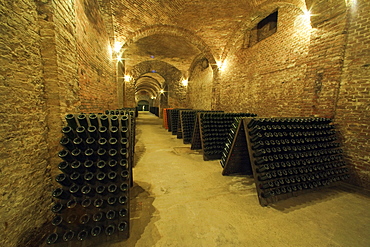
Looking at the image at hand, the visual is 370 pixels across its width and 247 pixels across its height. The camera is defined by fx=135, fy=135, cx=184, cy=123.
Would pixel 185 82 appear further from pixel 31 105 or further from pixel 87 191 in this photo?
pixel 87 191

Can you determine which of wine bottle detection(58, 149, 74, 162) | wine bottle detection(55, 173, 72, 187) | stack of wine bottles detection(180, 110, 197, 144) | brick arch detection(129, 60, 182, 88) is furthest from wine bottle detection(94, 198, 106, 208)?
brick arch detection(129, 60, 182, 88)

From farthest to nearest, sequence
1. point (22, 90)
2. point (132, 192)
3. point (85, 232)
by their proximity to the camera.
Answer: point (132, 192) < point (22, 90) < point (85, 232)

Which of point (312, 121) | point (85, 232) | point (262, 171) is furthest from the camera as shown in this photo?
point (312, 121)

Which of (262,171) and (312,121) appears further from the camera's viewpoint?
(312,121)

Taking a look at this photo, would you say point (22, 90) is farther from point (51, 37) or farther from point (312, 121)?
point (312, 121)

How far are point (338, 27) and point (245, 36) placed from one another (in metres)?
4.17

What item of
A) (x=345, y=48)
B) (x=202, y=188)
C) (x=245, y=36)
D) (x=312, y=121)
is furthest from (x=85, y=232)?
(x=245, y=36)

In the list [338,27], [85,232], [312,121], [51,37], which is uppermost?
[338,27]

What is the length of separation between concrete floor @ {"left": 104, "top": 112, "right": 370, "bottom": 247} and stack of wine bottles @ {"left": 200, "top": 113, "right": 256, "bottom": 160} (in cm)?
87

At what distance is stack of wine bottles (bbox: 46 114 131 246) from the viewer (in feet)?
4.46

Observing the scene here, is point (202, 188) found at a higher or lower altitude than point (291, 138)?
lower

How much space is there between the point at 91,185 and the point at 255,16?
778 centimetres

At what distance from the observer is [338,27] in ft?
9.32

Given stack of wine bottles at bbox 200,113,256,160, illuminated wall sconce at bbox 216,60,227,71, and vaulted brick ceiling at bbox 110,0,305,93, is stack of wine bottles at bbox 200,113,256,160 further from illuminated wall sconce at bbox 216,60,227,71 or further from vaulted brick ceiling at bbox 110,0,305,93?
illuminated wall sconce at bbox 216,60,227,71
